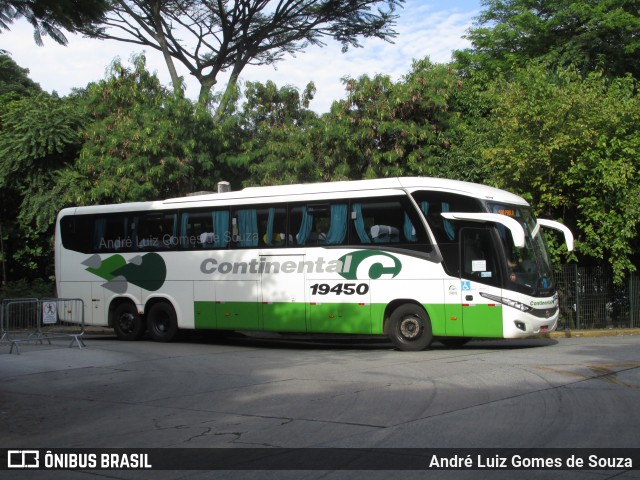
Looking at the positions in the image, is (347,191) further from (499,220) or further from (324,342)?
(324,342)

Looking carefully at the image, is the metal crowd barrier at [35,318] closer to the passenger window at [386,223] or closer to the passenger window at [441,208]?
the passenger window at [386,223]

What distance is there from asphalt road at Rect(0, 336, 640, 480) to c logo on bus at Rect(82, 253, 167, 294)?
11.7 feet

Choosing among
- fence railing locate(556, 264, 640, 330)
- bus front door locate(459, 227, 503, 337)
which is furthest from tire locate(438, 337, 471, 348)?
fence railing locate(556, 264, 640, 330)

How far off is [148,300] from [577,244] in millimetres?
12621

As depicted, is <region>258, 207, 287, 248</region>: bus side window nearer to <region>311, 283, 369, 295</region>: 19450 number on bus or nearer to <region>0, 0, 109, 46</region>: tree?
<region>311, 283, 369, 295</region>: 19450 number on bus

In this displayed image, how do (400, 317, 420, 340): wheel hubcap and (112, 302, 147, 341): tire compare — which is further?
(112, 302, 147, 341): tire

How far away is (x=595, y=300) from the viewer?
78.8ft

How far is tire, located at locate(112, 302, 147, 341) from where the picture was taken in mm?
20688

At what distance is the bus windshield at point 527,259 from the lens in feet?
51.9

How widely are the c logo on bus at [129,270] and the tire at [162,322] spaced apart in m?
0.58

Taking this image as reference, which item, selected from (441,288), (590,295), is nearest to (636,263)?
(590,295)

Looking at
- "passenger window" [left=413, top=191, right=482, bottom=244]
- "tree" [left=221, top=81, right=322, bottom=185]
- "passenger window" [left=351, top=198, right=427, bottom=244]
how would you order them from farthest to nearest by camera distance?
1. "tree" [left=221, top=81, right=322, bottom=185]
2. "passenger window" [left=351, top=198, right=427, bottom=244]
3. "passenger window" [left=413, top=191, right=482, bottom=244]

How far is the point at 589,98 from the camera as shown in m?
20.9

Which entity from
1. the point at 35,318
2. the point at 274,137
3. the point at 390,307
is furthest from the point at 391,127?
the point at 35,318
